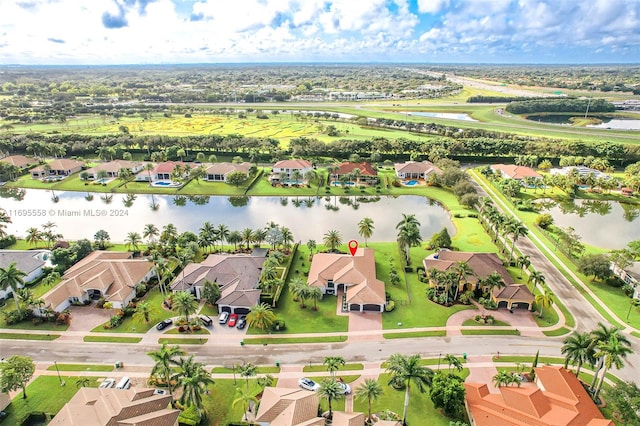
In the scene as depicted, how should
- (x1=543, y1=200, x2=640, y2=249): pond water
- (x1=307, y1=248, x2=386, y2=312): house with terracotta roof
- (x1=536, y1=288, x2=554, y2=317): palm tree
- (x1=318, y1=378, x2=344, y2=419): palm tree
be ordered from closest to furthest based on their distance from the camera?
(x1=318, y1=378, x2=344, y2=419): palm tree < (x1=536, y1=288, x2=554, y2=317): palm tree < (x1=307, y1=248, x2=386, y2=312): house with terracotta roof < (x1=543, y1=200, x2=640, y2=249): pond water

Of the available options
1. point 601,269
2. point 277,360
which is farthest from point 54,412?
point 601,269

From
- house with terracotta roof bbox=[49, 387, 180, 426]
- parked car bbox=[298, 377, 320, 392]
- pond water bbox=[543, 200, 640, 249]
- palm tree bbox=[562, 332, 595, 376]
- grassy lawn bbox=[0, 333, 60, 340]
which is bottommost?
pond water bbox=[543, 200, 640, 249]

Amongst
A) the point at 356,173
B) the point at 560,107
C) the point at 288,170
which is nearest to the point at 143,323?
the point at 288,170

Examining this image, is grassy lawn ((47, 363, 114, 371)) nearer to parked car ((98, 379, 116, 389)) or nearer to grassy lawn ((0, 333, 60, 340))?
parked car ((98, 379, 116, 389))

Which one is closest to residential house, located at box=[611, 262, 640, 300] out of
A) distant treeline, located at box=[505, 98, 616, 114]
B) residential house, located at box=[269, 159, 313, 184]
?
residential house, located at box=[269, 159, 313, 184]

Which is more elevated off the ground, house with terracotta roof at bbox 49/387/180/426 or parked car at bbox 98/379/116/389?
house with terracotta roof at bbox 49/387/180/426

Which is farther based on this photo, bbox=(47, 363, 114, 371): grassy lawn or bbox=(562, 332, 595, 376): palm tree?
bbox=(47, 363, 114, 371): grassy lawn

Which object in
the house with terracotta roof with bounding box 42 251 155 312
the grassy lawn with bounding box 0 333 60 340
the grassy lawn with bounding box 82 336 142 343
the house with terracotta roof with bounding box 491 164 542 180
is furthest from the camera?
the house with terracotta roof with bounding box 491 164 542 180

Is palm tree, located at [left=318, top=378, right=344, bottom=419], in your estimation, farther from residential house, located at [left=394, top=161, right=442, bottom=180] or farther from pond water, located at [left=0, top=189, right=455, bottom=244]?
residential house, located at [left=394, top=161, right=442, bottom=180]
